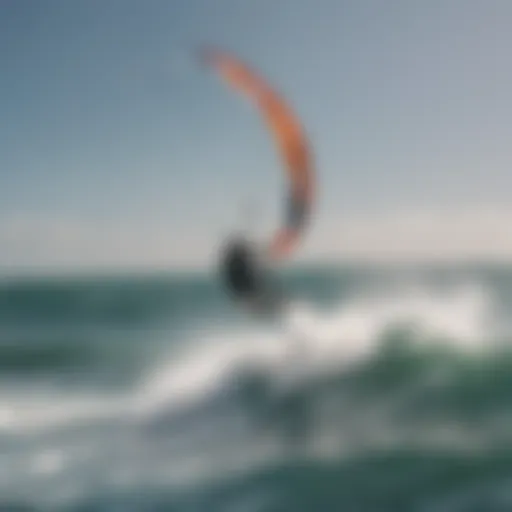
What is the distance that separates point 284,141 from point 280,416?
3145 mm

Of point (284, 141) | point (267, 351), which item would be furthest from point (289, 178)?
point (267, 351)

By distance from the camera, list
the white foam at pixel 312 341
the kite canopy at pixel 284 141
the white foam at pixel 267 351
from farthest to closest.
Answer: the white foam at pixel 312 341
the white foam at pixel 267 351
the kite canopy at pixel 284 141

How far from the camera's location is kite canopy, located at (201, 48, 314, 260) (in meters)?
5.98

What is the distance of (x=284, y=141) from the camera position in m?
6.20

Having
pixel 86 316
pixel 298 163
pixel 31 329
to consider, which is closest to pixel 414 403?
pixel 298 163

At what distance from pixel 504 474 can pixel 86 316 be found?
16.7 metres

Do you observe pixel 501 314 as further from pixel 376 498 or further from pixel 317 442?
pixel 376 498

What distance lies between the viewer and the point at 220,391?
9203 millimetres

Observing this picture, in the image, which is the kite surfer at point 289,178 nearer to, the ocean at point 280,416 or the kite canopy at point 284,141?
the kite canopy at point 284,141

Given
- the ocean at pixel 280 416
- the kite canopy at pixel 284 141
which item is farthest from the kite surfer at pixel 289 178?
the ocean at pixel 280 416

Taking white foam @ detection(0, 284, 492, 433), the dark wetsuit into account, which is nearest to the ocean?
white foam @ detection(0, 284, 492, 433)

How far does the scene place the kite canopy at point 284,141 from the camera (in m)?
5.98

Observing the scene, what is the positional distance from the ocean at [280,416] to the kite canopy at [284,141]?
1784 mm

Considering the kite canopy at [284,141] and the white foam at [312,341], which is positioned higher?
the white foam at [312,341]
